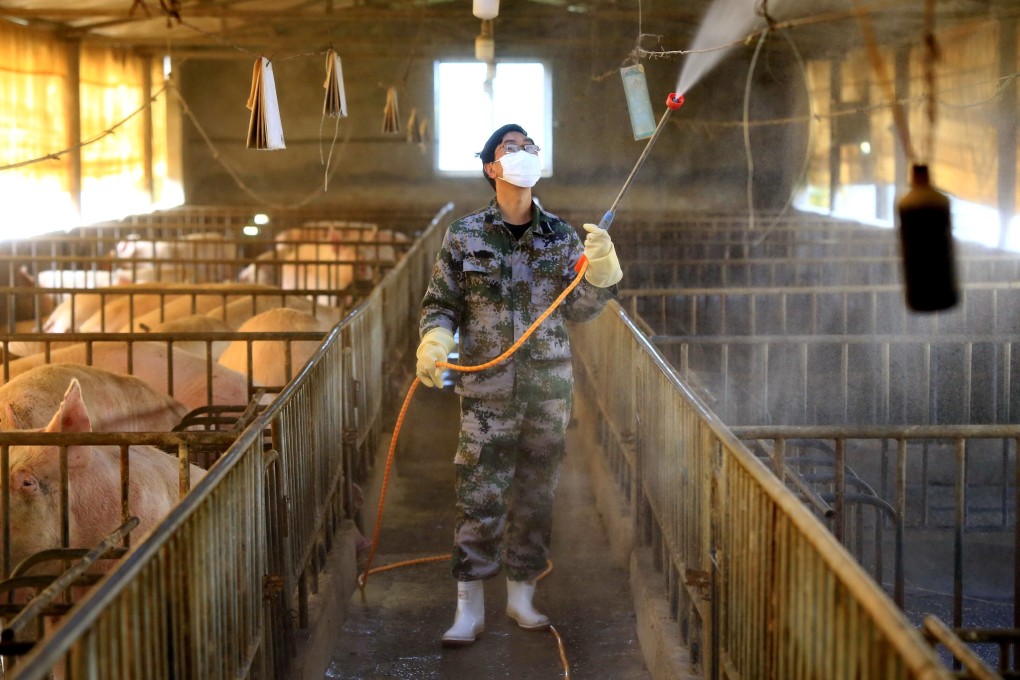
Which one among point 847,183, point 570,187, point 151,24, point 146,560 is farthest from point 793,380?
point 570,187

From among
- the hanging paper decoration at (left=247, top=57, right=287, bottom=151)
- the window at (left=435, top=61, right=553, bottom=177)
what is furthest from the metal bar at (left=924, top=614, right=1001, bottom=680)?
the window at (left=435, top=61, right=553, bottom=177)

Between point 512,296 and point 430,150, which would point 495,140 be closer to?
point 512,296

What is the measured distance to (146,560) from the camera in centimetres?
239

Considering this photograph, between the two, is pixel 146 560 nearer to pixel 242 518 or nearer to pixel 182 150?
pixel 242 518

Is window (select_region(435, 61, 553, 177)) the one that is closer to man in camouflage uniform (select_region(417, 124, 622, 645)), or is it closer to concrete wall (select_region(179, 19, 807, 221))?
concrete wall (select_region(179, 19, 807, 221))

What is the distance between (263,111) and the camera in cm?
624

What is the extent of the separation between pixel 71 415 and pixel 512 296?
1656 millimetres

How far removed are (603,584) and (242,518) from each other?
9.00ft

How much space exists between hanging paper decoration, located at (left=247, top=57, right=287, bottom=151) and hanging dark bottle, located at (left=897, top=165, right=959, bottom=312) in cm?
438

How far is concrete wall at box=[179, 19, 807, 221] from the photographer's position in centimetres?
2098

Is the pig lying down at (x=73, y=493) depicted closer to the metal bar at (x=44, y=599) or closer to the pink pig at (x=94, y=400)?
the metal bar at (x=44, y=599)

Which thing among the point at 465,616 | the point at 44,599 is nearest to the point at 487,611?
the point at 465,616

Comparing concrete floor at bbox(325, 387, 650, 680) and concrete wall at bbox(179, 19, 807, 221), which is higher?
concrete wall at bbox(179, 19, 807, 221)

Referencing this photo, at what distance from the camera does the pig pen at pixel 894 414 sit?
384 cm
